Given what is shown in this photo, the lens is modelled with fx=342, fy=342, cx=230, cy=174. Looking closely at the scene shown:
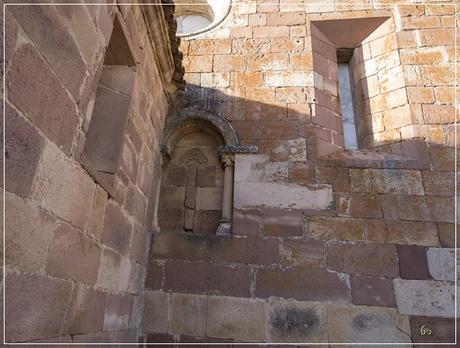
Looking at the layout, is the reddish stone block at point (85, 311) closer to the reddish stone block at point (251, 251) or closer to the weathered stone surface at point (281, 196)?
the reddish stone block at point (251, 251)

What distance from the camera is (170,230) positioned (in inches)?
141

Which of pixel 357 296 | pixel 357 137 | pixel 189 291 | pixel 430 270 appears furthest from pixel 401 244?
pixel 189 291

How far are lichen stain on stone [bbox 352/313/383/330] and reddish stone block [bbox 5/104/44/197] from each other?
2.83 metres

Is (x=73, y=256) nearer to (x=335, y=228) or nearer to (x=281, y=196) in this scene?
(x=281, y=196)

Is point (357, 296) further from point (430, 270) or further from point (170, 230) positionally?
point (170, 230)

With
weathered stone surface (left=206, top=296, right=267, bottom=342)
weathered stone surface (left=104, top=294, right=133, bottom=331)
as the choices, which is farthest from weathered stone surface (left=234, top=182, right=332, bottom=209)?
weathered stone surface (left=104, top=294, right=133, bottom=331)

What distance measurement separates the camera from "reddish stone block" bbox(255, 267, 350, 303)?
3.15m

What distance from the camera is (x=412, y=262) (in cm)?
319

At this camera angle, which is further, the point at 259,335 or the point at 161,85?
the point at 161,85

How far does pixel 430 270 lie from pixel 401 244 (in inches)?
12.8

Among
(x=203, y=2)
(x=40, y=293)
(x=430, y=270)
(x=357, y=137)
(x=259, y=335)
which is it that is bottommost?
(x=259, y=335)

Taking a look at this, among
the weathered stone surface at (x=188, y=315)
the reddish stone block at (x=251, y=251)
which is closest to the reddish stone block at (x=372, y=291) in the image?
the reddish stone block at (x=251, y=251)

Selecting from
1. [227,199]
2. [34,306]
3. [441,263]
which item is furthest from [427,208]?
[34,306]

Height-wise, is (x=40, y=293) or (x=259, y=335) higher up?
(x=40, y=293)
